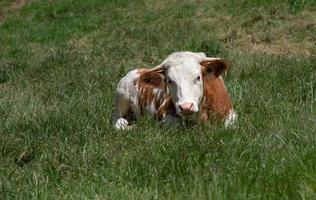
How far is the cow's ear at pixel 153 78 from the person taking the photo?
744cm

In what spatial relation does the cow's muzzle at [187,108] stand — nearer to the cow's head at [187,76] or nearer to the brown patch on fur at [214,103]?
the cow's head at [187,76]

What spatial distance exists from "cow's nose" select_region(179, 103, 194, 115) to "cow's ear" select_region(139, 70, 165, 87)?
0.75 meters

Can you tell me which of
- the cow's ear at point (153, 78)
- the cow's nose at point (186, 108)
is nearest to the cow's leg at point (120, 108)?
the cow's ear at point (153, 78)

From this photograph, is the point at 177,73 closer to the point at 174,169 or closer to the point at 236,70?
the point at 174,169

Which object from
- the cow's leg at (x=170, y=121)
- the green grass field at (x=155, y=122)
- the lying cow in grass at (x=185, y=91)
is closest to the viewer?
the green grass field at (x=155, y=122)

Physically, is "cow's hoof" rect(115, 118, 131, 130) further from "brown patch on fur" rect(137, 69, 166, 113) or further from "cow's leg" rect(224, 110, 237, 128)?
"cow's leg" rect(224, 110, 237, 128)

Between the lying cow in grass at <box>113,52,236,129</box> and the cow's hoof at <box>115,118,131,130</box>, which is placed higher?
the lying cow in grass at <box>113,52,236,129</box>

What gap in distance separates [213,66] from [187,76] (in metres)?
0.40

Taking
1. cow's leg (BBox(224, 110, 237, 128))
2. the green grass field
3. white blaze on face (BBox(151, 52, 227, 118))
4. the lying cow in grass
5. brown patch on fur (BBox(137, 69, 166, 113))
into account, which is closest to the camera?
the green grass field

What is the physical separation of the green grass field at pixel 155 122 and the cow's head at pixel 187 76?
0.26m

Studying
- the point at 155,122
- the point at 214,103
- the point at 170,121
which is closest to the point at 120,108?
the point at 155,122

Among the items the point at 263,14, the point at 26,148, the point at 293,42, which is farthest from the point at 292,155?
the point at 263,14

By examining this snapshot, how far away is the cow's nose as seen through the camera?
22.0ft

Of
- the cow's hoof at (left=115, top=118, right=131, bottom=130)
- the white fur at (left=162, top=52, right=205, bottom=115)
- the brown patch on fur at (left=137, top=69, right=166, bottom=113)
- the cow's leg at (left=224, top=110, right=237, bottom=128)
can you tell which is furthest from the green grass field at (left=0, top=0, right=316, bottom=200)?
the brown patch on fur at (left=137, top=69, right=166, bottom=113)
